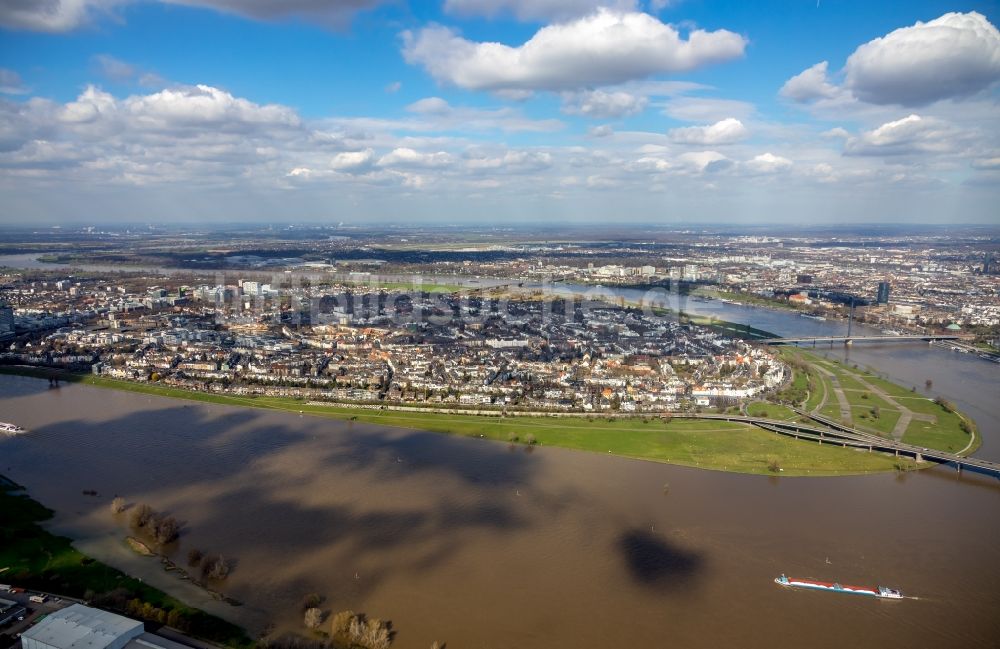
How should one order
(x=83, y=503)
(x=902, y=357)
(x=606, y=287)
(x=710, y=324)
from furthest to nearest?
(x=606, y=287), (x=710, y=324), (x=902, y=357), (x=83, y=503)

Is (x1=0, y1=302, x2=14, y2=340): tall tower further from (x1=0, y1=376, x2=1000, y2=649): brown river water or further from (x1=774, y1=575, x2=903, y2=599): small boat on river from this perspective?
(x1=774, y1=575, x2=903, y2=599): small boat on river

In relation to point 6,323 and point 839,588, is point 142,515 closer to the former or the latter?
point 839,588

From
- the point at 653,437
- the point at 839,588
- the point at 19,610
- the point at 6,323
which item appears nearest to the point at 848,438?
the point at 653,437

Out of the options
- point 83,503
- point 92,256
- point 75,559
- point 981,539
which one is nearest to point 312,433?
point 83,503

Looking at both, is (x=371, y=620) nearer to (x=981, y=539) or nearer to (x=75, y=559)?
(x=75, y=559)

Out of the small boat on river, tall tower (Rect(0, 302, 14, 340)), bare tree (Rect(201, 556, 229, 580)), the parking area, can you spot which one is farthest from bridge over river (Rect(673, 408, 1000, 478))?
tall tower (Rect(0, 302, 14, 340))
